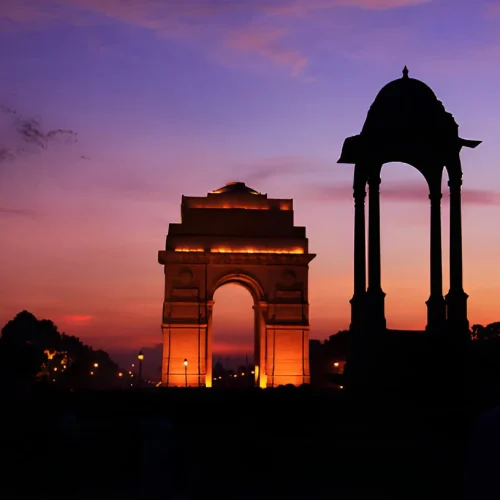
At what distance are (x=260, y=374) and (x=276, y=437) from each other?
38.3 metres

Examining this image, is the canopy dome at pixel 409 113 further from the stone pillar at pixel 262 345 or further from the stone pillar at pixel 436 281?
the stone pillar at pixel 262 345

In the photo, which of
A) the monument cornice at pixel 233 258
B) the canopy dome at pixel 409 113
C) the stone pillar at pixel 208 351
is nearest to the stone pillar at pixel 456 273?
the canopy dome at pixel 409 113

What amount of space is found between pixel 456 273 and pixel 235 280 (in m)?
32.4

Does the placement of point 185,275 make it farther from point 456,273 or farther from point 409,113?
point 409,113

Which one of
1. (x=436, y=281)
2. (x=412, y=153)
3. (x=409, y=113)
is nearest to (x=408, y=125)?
(x=409, y=113)

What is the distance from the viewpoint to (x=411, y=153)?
97.2 feet

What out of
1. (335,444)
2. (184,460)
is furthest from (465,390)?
(184,460)

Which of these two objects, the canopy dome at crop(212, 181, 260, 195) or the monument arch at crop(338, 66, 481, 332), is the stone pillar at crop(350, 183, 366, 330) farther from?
the canopy dome at crop(212, 181, 260, 195)

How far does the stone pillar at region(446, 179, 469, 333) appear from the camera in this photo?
2797 centimetres

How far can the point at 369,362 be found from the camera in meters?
26.7

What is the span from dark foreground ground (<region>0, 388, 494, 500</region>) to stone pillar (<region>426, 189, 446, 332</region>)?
19.6 ft

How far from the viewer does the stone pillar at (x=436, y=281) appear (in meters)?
28.8

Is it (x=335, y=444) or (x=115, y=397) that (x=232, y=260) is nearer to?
(x=115, y=397)

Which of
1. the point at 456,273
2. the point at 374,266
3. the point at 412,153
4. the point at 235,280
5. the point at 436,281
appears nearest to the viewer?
the point at 374,266
